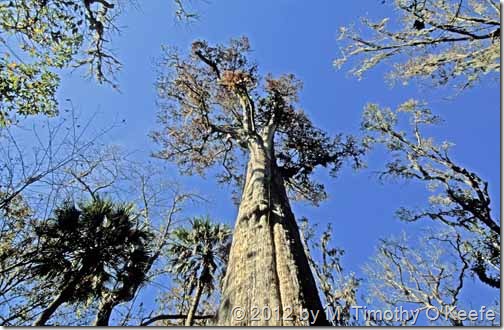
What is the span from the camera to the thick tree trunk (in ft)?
8.04

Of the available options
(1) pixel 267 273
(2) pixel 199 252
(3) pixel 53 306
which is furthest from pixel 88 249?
(1) pixel 267 273

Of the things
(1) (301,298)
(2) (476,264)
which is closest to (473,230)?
(2) (476,264)

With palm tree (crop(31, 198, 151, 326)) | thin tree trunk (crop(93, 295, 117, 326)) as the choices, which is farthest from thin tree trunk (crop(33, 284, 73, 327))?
thin tree trunk (crop(93, 295, 117, 326))

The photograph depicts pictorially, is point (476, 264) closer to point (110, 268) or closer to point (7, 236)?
point (110, 268)

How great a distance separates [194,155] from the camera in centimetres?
1036

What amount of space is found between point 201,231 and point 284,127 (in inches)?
152

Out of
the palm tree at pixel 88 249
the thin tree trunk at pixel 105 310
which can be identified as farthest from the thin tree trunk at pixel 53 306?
the thin tree trunk at pixel 105 310

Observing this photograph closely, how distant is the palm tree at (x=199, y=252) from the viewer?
8531 millimetres

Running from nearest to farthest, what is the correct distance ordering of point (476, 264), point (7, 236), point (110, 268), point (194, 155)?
point (7, 236), point (110, 268), point (476, 264), point (194, 155)

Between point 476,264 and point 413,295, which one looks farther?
point 413,295
